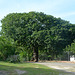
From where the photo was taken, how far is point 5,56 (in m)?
22.5

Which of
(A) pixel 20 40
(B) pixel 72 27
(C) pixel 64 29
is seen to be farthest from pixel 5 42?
(B) pixel 72 27

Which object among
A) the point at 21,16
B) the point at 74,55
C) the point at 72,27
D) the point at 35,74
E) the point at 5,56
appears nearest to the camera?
the point at 35,74

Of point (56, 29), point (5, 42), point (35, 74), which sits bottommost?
point (35, 74)

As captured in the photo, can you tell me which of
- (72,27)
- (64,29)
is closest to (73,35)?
(72,27)

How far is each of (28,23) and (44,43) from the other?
5.47 meters

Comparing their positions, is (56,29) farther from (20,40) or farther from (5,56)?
(5,56)

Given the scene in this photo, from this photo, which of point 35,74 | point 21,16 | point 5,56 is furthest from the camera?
point 21,16

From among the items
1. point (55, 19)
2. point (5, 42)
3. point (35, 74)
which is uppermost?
point (55, 19)

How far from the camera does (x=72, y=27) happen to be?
33.7 m

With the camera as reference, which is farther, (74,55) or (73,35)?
(73,35)

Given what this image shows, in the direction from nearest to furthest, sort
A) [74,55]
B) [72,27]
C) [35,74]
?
1. [35,74]
2. [74,55]
3. [72,27]

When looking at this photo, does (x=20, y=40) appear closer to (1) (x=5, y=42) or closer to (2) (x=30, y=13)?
(2) (x=30, y=13)

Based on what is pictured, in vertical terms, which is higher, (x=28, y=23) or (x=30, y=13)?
(x=30, y=13)

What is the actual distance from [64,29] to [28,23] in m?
7.75
